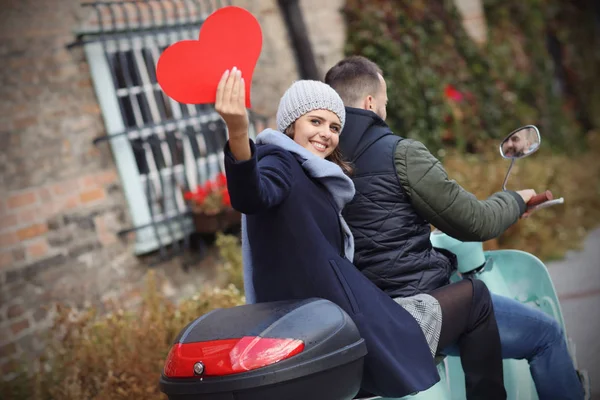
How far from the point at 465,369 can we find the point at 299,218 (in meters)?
0.88

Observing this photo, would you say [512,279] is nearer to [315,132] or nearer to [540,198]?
Answer: [540,198]

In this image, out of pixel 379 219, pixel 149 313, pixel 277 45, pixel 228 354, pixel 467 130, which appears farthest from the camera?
pixel 467 130

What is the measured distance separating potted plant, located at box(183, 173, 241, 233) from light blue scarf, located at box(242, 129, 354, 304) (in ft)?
12.0

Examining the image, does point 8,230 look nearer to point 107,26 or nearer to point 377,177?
point 107,26

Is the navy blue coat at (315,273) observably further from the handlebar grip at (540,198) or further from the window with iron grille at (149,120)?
the window with iron grille at (149,120)

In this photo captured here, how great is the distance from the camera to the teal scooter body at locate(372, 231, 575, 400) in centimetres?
276

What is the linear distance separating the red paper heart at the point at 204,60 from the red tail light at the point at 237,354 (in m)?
0.64

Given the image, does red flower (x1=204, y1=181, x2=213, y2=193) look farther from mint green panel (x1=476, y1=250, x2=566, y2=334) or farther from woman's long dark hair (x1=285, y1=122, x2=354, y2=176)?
woman's long dark hair (x1=285, y1=122, x2=354, y2=176)

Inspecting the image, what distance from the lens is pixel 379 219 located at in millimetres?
2359

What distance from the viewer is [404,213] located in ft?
7.79

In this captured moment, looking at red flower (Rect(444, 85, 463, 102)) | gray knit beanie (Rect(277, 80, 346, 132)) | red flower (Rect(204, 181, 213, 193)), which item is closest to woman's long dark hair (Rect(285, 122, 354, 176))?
gray knit beanie (Rect(277, 80, 346, 132))

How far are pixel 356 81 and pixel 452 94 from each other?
6454 millimetres

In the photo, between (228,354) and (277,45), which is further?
(277,45)

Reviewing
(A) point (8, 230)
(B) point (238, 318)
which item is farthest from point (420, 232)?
(A) point (8, 230)
